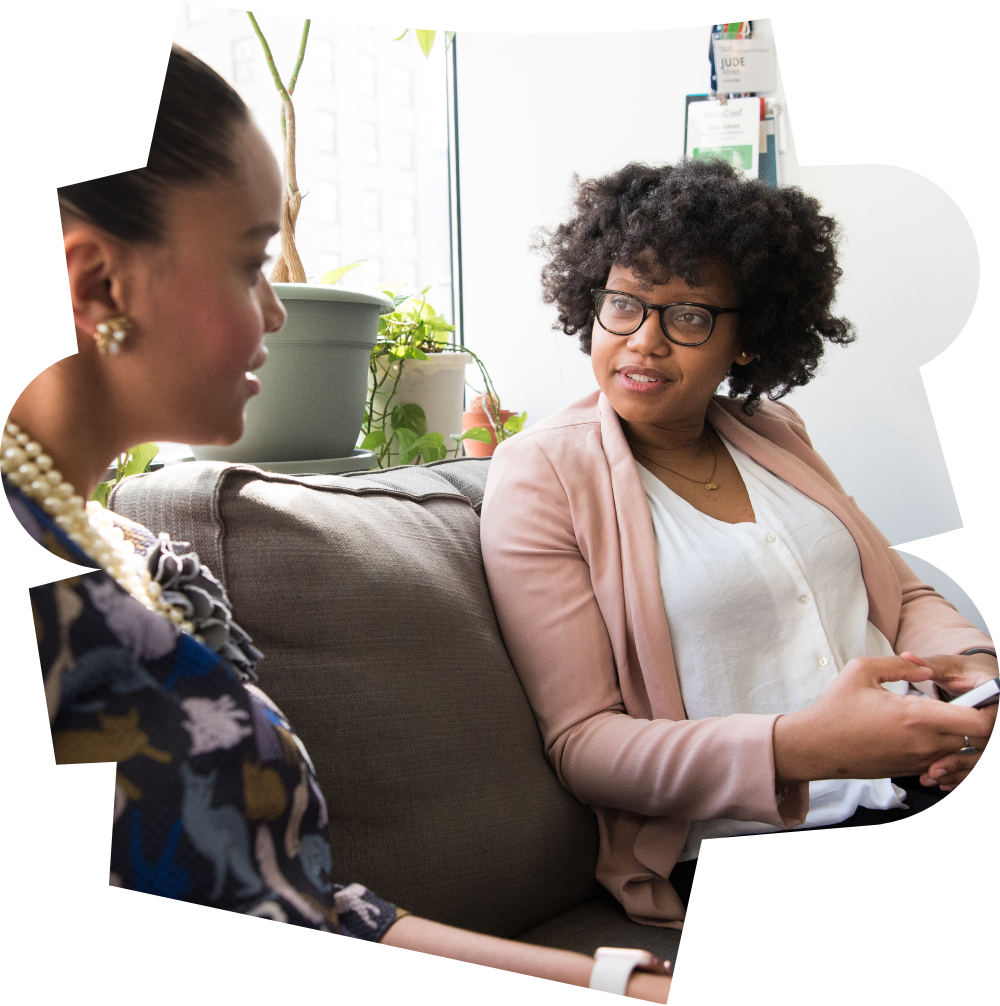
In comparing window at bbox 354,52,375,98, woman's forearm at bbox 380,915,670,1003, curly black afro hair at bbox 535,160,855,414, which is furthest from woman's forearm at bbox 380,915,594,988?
window at bbox 354,52,375,98

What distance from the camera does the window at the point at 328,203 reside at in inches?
17.9

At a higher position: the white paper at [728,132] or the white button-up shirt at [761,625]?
the white paper at [728,132]

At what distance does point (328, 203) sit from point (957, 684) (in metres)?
0.45

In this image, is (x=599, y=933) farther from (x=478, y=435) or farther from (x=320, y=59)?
(x=320, y=59)

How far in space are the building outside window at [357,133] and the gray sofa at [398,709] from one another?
15cm

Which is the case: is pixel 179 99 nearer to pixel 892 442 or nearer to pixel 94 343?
pixel 94 343

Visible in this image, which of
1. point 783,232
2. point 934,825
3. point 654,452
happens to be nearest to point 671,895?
point 934,825

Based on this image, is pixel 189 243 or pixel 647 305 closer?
pixel 189 243

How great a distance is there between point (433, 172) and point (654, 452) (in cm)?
23

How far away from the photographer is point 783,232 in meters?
0.51

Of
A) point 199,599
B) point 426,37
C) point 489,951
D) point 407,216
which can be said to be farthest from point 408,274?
point 489,951

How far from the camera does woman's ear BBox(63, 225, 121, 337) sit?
1.11 ft

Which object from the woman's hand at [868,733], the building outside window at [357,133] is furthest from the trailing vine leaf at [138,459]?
the woman's hand at [868,733]

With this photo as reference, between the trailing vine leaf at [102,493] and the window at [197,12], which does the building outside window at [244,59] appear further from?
the trailing vine leaf at [102,493]
